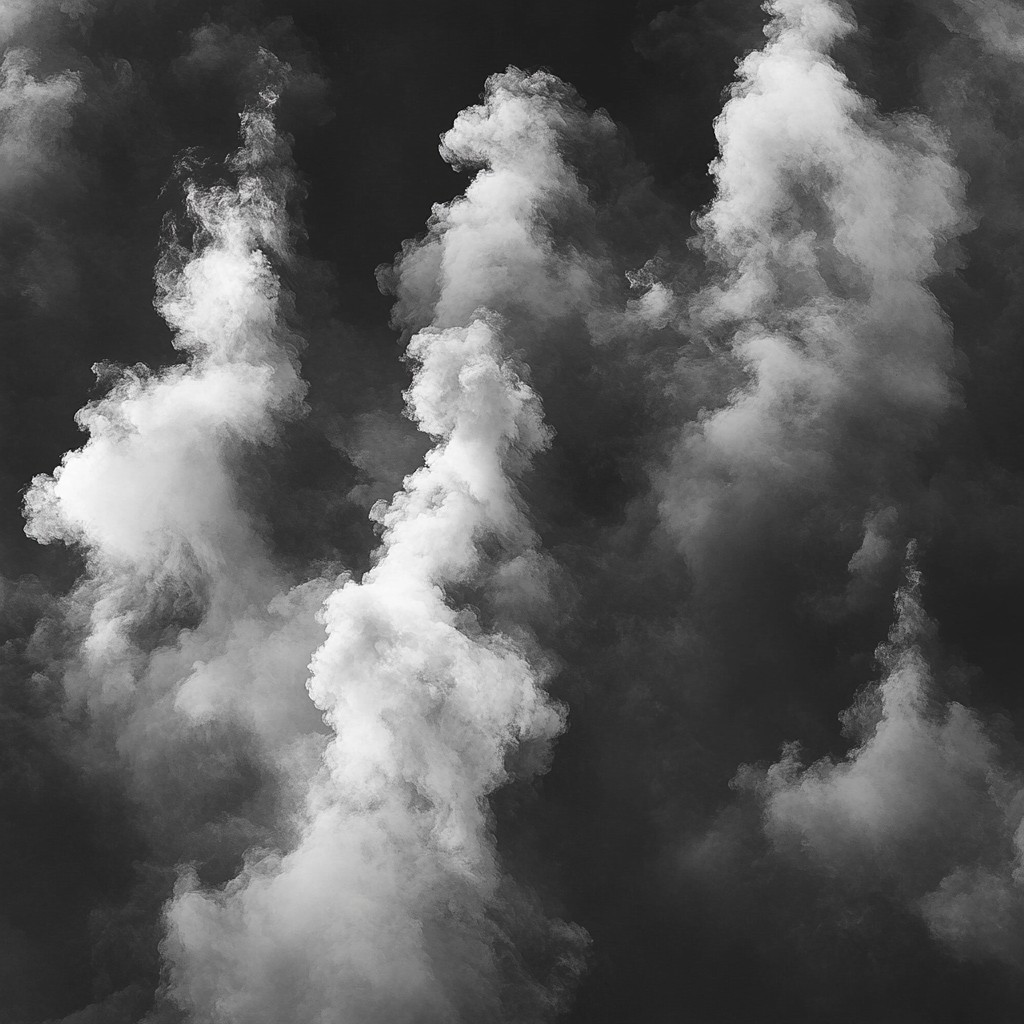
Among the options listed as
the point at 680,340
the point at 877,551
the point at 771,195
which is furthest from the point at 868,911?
the point at 771,195

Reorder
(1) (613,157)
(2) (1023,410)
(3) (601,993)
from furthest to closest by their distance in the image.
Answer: (1) (613,157), (2) (1023,410), (3) (601,993)

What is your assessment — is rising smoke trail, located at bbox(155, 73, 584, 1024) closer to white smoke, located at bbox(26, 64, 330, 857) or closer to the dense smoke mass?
the dense smoke mass

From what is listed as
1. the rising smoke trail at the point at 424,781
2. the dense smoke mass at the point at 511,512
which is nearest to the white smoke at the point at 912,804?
the dense smoke mass at the point at 511,512

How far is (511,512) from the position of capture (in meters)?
50.2

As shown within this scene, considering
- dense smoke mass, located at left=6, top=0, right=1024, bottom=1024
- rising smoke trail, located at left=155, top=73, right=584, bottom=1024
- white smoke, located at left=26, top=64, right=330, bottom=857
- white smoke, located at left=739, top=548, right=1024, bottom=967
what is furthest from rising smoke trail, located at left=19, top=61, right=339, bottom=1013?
white smoke, located at left=739, top=548, right=1024, bottom=967

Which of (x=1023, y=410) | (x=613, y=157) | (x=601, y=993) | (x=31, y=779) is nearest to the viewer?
(x=601, y=993)

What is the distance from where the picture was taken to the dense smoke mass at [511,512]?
45.3m

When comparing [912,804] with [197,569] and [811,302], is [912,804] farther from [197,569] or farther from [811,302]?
[197,569]

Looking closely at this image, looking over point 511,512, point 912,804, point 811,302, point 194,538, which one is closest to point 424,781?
A: point 511,512

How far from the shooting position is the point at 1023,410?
171 feet

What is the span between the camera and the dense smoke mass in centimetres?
4531

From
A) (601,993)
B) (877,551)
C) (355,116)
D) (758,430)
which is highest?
(355,116)

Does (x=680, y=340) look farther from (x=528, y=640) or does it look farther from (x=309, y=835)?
(x=309, y=835)

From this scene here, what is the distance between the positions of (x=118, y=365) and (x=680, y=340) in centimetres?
2045
